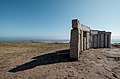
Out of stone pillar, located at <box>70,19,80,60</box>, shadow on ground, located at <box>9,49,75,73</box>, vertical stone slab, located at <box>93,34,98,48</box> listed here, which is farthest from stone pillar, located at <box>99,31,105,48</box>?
stone pillar, located at <box>70,19,80,60</box>

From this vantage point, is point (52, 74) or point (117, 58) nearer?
point (52, 74)

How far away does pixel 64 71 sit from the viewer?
324 inches

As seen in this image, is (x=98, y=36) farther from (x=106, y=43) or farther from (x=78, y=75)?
(x=78, y=75)

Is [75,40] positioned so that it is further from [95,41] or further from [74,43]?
[95,41]

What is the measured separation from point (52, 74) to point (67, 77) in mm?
992

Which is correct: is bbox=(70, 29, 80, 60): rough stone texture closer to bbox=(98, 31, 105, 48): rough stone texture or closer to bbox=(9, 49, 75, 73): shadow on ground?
bbox=(9, 49, 75, 73): shadow on ground

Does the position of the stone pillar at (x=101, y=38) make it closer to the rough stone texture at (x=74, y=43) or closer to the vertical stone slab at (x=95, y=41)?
the vertical stone slab at (x=95, y=41)

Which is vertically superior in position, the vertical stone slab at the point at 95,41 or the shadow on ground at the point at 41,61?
the vertical stone slab at the point at 95,41

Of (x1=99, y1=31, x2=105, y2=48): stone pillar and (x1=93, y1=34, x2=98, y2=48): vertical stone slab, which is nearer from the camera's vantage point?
(x1=93, y1=34, x2=98, y2=48): vertical stone slab

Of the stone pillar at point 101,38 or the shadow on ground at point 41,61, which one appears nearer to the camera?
the shadow on ground at point 41,61

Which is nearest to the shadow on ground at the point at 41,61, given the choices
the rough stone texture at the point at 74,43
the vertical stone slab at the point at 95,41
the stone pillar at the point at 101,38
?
the rough stone texture at the point at 74,43

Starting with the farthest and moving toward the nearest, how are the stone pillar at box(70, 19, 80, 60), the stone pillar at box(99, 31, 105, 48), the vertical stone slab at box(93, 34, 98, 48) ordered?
the stone pillar at box(99, 31, 105, 48), the vertical stone slab at box(93, 34, 98, 48), the stone pillar at box(70, 19, 80, 60)

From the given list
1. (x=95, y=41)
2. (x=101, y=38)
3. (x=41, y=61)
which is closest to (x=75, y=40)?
(x=41, y=61)

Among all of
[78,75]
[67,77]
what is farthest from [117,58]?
[67,77]
